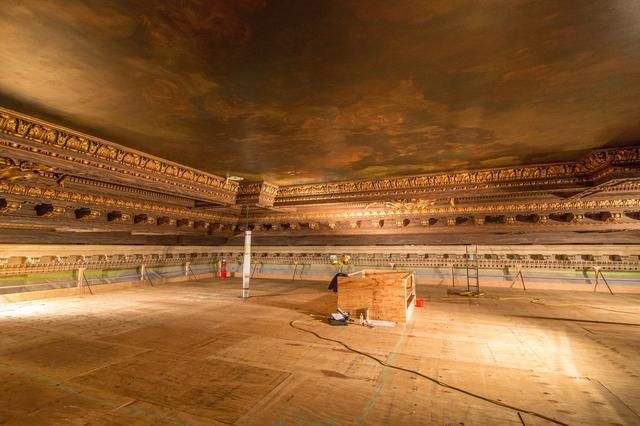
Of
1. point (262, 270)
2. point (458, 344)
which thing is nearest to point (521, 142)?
point (458, 344)

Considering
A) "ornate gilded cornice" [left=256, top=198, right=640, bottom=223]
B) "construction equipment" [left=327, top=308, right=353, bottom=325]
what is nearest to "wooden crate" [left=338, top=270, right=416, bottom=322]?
"construction equipment" [left=327, top=308, right=353, bottom=325]

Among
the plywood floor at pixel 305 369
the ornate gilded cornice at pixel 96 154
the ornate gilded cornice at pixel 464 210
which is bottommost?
the plywood floor at pixel 305 369

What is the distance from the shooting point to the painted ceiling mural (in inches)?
84.7

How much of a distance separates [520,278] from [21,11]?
13.3 m

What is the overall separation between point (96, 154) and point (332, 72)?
406 centimetres

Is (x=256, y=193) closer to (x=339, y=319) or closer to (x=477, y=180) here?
(x=339, y=319)

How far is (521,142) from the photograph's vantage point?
4.50 metres

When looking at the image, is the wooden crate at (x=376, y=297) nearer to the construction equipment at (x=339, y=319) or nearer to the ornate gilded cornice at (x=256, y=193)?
the construction equipment at (x=339, y=319)

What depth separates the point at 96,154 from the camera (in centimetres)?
462

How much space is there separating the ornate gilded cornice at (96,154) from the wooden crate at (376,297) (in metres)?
3.74

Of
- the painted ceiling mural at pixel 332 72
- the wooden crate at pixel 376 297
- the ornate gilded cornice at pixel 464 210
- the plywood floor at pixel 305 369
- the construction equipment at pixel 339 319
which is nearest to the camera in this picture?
the painted ceiling mural at pixel 332 72

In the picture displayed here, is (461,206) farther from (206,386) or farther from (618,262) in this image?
(206,386)

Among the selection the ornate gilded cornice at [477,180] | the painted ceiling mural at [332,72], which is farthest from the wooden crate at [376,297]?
the painted ceiling mural at [332,72]

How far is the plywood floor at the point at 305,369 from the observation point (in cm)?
227
